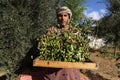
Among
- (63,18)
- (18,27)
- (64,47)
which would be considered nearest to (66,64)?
(64,47)

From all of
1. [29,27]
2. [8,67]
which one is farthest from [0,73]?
[29,27]

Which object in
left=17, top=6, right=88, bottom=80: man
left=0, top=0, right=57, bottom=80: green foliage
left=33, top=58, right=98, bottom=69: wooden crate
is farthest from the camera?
left=0, top=0, right=57, bottom=80: green foliage

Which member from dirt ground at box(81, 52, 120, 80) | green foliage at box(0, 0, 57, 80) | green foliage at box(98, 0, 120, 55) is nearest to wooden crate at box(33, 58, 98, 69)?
green foliage at box(0, 0, 57, 80)

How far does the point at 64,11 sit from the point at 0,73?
148 inches

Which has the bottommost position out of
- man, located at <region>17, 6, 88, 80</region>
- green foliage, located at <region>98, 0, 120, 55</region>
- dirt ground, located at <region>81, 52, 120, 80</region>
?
dirt ground, located at <region>81, 52, 120, 80</region>

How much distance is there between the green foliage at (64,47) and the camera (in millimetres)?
6438

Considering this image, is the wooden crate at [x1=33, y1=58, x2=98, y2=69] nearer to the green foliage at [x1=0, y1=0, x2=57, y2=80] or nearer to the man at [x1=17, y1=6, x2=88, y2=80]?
the man at [x1=17, y1=6, x2=88, y2=80]

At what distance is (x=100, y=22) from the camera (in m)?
25.6

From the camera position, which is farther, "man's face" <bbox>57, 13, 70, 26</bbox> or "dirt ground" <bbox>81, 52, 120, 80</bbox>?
"dirt ground" <bbox>81, 52, 120, 80</bbox>

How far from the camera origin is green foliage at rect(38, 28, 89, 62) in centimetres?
644

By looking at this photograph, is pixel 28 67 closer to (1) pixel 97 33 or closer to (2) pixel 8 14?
(2) pixel 8 14

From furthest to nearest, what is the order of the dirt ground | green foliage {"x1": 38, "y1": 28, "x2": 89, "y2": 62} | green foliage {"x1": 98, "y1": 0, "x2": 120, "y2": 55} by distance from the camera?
1. green foliage {"x1": 98, "y1": 0, "x2": 120, "y2": 55}
2. the dirt ground
3. green foliage {"x1": 38, "y1": 28, "x2": 89, "y2": 62}

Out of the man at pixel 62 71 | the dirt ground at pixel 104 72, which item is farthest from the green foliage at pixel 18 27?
the dirt ground at pixel 104 72

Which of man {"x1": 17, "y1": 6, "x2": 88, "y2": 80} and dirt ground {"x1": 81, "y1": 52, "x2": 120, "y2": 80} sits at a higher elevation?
man {"x1": 17, "y1": 6, "x2": 88, "y2": 80}
